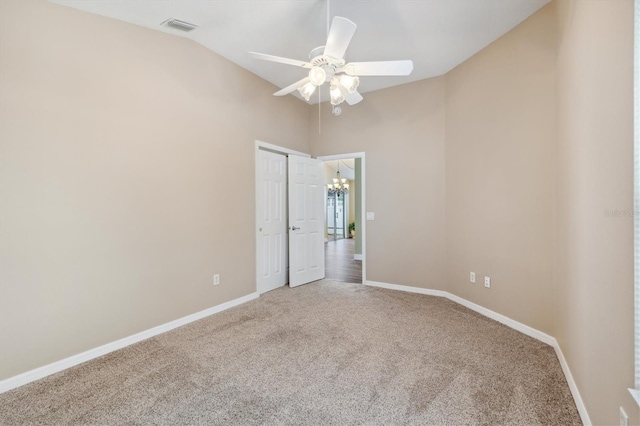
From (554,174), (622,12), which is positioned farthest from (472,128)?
(622,12)

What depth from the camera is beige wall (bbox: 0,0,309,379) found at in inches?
81.0

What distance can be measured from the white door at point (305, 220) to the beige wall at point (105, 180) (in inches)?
42.2

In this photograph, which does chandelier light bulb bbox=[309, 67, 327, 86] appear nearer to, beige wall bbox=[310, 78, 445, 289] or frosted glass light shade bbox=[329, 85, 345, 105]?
frosted glass light shade bbox=[329, 85, 345, 105]

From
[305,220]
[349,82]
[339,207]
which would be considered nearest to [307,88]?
[349,82]

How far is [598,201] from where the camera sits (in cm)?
148

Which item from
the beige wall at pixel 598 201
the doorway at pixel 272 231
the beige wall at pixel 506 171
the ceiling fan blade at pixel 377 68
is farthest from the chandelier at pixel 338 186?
the beige wall at pixel 598 201

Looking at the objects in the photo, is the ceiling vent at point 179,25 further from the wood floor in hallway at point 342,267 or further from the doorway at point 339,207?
the doorway at point 339,207

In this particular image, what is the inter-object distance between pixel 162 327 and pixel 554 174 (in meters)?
3.99

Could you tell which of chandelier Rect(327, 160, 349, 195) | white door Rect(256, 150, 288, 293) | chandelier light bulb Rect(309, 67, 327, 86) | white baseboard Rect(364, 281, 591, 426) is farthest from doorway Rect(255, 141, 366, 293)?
chandelier Rect(327, 160, 349, 195)

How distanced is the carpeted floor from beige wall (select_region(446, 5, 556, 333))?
1.55ft

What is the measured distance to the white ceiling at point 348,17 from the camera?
2473 mm

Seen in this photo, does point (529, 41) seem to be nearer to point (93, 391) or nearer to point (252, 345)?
point (252, 345)

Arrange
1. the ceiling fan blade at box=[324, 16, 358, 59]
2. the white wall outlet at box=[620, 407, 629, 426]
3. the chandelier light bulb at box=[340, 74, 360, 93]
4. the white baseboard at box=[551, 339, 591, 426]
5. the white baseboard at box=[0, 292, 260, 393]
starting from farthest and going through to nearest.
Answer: the chandelier light bulb at box=[340, 74, 360, 93]
the white baseboard at box=[0, 292, 260, 393]
the ceiling fan blade at box=[324, 16, 358, 59]
the white baseboard at box=[551, 339, 591, 426]
the white wall outlet at box=[620, 407, 629, 426]

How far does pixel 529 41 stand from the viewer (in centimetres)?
268
